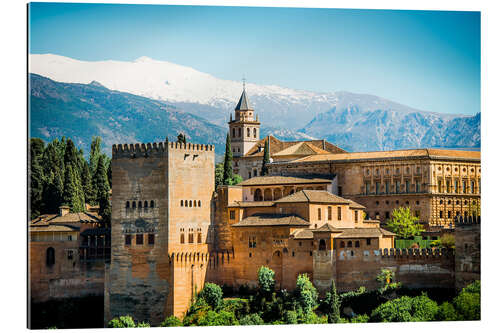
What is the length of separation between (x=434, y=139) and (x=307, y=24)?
178ft

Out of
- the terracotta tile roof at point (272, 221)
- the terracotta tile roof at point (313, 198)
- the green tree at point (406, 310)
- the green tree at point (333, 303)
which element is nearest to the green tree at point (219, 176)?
the terracotta tile roof at point (313, 198)

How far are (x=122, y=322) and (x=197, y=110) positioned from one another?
84.1 meters

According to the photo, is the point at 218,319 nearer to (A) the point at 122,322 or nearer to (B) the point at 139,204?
(A) the point at 122,322

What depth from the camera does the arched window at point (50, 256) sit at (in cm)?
3992

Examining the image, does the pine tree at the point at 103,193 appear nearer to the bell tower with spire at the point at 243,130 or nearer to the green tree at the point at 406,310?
the bell tower with spire at the point at 243,130

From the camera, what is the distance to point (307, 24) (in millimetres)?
32781

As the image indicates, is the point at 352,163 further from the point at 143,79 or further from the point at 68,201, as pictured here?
the point at 143,79

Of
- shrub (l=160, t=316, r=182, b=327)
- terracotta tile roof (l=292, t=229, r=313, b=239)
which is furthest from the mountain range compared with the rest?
shrub (l=160, t=316, r=182, b=327)

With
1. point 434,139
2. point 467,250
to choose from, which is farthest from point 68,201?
point 434,139

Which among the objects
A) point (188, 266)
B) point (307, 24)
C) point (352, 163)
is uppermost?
point (307, 24)

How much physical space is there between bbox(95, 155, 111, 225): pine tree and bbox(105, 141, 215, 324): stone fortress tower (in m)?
5.87

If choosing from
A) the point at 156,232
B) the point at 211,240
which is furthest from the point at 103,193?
the point at 156,232

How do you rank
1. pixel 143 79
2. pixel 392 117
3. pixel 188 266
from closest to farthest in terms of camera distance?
pixel 188 266
pixel 143 79
pixel 392 117

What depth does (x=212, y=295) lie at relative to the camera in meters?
36.6
